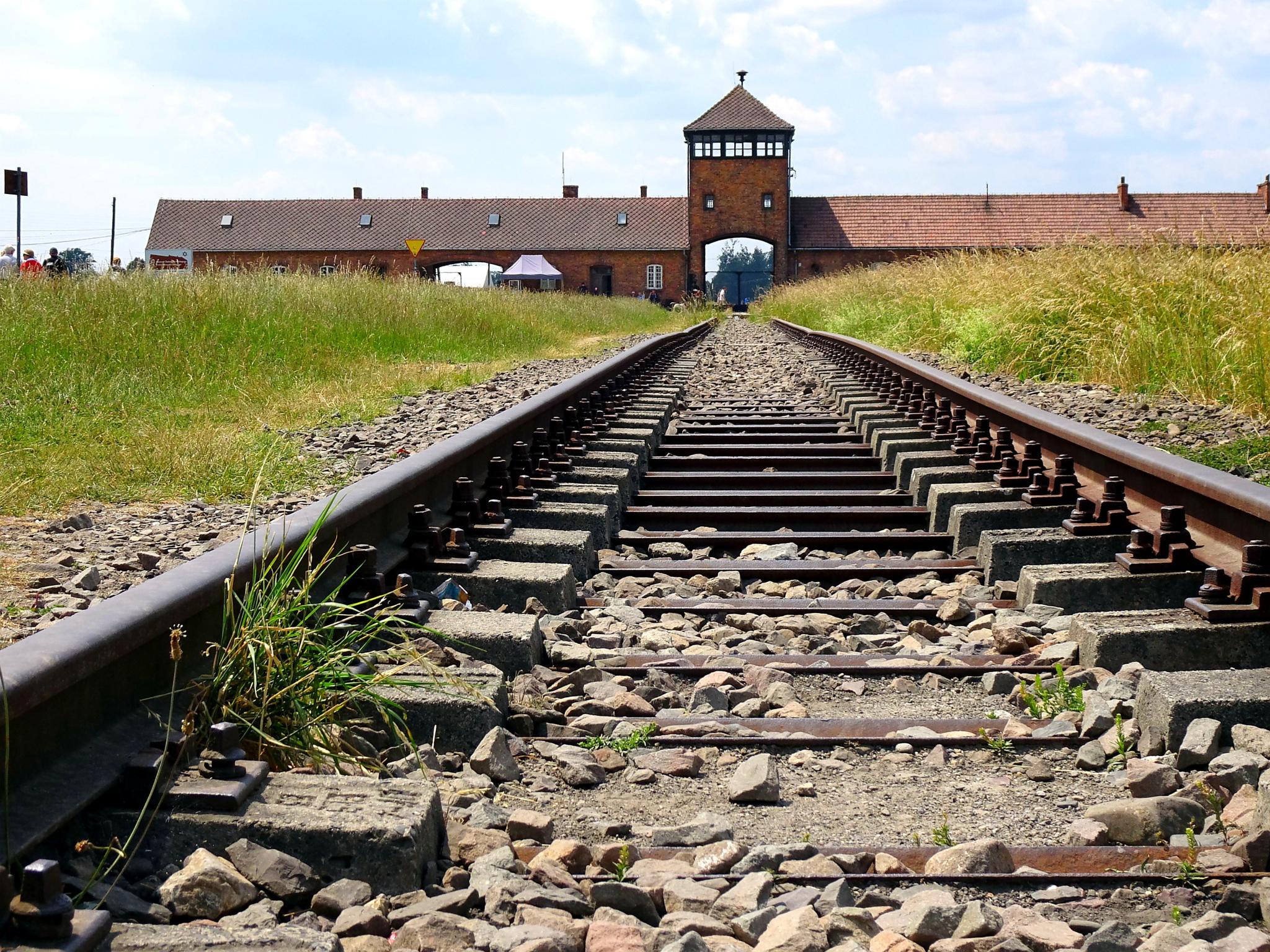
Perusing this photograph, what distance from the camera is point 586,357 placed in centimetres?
1477

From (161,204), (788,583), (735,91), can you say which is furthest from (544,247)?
(788,583)

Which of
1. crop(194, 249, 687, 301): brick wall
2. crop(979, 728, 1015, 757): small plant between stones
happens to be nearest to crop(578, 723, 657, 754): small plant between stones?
crop(979, 728, 1015, 757): small plant between stones

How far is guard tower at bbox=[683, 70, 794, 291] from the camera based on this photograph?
63625 mm

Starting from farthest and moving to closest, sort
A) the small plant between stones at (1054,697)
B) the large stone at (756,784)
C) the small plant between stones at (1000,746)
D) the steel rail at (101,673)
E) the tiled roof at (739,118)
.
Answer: the tiled roof at (739,118), the small plant between stones at (1054,697), the small plant between stones at (1000,746), the large stone at (756,784), the steel rail at (101,673)

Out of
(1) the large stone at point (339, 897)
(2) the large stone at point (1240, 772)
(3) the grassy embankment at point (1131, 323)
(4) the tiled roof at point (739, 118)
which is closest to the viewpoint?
(1) the large stone at point (339, 897)

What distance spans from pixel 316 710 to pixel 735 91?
2604 inches

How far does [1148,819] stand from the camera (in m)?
2.38

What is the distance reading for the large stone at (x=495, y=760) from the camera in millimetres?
2715

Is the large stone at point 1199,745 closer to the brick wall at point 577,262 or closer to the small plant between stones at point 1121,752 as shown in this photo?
the small plant between stones at point 1121,752

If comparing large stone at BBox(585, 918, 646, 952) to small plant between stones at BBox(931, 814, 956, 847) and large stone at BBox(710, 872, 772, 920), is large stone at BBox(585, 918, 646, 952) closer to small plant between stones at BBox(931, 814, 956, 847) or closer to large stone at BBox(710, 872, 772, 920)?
large stone at BBox(710, 872, 772, 920)

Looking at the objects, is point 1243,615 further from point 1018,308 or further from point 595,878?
point 1018,308

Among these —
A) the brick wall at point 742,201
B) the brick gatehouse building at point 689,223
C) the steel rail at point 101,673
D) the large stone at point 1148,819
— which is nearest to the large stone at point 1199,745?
the large stone at point 1148,819

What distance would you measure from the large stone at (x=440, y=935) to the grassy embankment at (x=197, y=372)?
377cm

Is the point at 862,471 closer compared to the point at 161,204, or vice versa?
the point at 862,471
